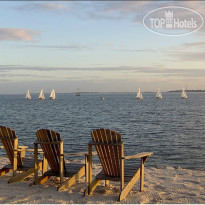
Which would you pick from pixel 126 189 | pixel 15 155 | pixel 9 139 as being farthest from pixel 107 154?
pixel 9 139

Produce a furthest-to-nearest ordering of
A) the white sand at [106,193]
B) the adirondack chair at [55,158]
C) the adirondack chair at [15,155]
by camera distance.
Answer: the adirondack chair at [15,155] → the adirondack chair at [55,158] → the white sand at [106,193]

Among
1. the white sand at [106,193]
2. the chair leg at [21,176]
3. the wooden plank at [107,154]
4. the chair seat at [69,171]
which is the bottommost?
the white sand at [106,193]

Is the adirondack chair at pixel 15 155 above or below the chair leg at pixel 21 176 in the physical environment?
above

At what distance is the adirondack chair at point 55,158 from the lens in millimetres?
5758

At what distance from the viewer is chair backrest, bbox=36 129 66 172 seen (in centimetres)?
576

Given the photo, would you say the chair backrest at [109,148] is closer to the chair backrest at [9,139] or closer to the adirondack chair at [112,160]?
the adirondack chair at [112,160]

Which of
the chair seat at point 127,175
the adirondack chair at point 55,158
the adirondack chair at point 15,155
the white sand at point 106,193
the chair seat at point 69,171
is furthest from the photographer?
the adirondack chair at point 15,155

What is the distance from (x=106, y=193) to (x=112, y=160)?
66cm

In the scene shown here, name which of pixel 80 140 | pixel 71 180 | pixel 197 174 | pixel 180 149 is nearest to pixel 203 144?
pixel 180 149

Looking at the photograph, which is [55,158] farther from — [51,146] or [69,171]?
[69,171]

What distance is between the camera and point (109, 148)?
5.51 metres

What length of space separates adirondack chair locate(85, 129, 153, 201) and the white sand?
0.68ft

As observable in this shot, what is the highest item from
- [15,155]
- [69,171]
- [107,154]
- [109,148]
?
[109,148]

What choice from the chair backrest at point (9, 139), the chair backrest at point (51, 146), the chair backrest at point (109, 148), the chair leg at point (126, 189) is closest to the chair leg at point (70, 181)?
the chair backrest at point (51, 146)
